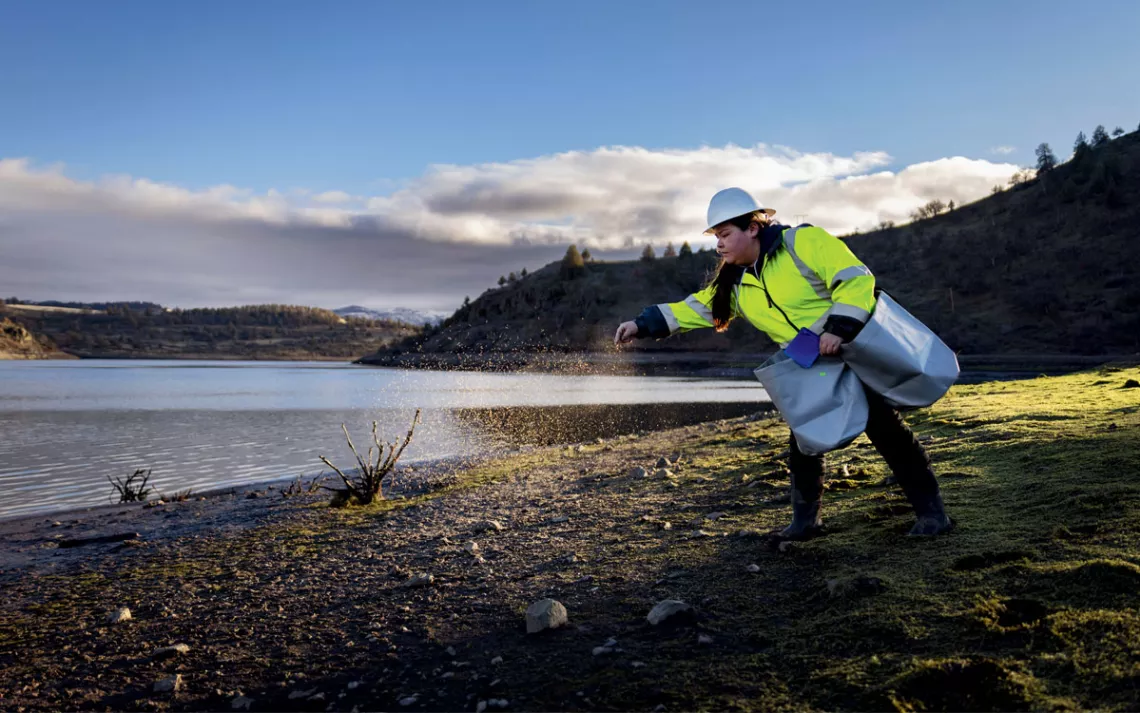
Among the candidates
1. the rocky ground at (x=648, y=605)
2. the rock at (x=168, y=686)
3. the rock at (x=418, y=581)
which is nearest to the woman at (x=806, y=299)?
the rocky ground at (x=648, y=605)

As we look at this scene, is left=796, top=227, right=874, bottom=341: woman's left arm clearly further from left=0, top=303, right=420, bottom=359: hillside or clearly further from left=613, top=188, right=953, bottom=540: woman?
left=0, top=303, right=420, bottom=359: hillside

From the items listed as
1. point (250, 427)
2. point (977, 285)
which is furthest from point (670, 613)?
point (977, 285)

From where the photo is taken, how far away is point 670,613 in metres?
4.00

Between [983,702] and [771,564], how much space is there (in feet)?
7.41

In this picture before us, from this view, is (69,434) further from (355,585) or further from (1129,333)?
(1129,333)

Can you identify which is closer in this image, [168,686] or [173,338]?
[168,686]

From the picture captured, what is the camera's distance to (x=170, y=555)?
25.2 feet

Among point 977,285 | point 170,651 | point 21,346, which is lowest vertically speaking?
point 170,651

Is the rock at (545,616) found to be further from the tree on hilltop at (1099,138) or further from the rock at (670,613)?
the tree on hilltop at (1099,138)

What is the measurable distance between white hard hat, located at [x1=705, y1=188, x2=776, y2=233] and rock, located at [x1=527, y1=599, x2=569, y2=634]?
273cm

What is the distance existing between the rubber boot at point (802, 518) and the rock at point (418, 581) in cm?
275

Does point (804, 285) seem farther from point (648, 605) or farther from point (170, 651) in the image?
point (170, 651)

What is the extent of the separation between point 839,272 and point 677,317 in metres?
1.40

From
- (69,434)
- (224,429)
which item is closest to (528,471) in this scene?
(224,429)
